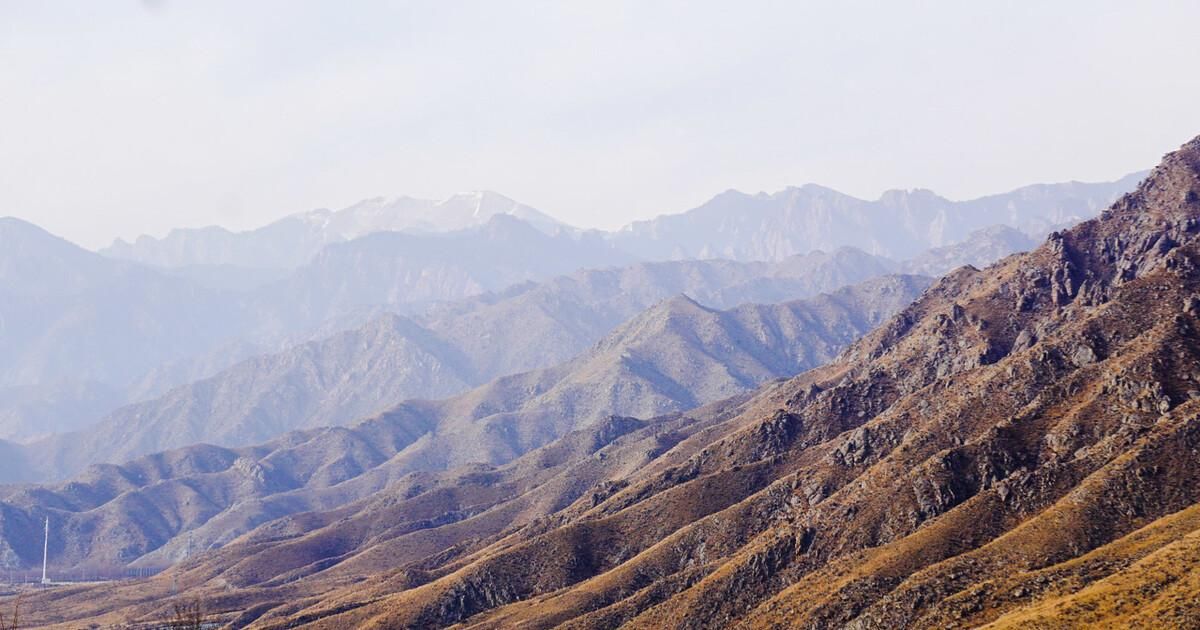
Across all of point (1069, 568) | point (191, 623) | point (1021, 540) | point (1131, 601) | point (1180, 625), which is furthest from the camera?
point (1021, 540)

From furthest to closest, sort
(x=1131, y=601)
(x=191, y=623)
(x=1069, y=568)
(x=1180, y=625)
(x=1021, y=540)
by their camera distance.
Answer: (x=1021, y=540)
(x=1069, y=568)
(x=1131, y=601)
(x=1180, y=625)
(x=191, y=623)

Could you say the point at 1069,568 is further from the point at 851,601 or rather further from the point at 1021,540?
the point at 851,601

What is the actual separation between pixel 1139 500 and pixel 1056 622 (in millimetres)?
51996

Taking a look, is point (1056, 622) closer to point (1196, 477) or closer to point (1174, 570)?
point (1174, 570)

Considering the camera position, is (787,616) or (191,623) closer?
(191,623)

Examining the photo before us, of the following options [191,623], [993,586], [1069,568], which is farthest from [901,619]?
[191,623]

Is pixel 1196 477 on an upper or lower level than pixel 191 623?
lower

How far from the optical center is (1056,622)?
152 metres

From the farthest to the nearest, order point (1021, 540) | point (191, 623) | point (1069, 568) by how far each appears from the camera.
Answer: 1. point (1021, 540)
2. point (1069, 568)
3. point (191, 623)

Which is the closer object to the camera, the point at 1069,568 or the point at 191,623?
the point at 191,623

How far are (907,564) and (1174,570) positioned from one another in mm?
50824

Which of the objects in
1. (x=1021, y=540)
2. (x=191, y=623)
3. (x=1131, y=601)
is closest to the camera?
(x=191, y=623)

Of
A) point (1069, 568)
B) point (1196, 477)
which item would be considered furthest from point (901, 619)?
point (1196, 477)

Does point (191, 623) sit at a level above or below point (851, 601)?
above
